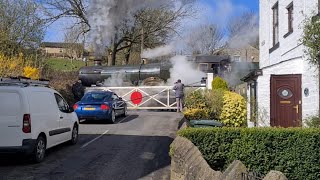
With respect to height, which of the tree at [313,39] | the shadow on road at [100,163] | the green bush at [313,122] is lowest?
the shadow on road at [100,163]

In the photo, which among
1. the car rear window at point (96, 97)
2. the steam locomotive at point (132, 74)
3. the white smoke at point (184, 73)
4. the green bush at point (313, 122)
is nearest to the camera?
the green bush at point (313, 122)

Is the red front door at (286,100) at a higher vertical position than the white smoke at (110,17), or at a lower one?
lower

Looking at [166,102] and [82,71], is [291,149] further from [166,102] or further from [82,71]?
[82,71]

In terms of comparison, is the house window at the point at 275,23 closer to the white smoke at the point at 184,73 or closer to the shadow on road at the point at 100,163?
the shadow on road at the point at 100,163

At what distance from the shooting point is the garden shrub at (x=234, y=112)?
17.8 m

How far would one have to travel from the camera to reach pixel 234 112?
59.4ft

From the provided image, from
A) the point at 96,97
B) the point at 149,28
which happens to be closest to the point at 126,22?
the point at 149,28

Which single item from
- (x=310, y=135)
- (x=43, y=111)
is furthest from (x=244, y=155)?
(x=43, y=111)

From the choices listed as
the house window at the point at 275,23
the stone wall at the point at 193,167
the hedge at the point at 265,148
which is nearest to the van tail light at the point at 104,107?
the house window at the point at 275,23

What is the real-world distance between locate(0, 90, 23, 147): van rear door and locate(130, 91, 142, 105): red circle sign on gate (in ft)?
57.9

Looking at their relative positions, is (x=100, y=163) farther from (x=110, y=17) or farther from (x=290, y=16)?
(x=110, y=17)

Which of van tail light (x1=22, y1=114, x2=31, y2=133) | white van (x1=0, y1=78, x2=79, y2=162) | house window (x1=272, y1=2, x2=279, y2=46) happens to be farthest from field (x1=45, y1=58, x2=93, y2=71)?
van tail light (x1=22, y1=114, x2=31, y2=133)

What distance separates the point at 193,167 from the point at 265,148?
251 cm

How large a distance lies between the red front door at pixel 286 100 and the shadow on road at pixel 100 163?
3532mm
